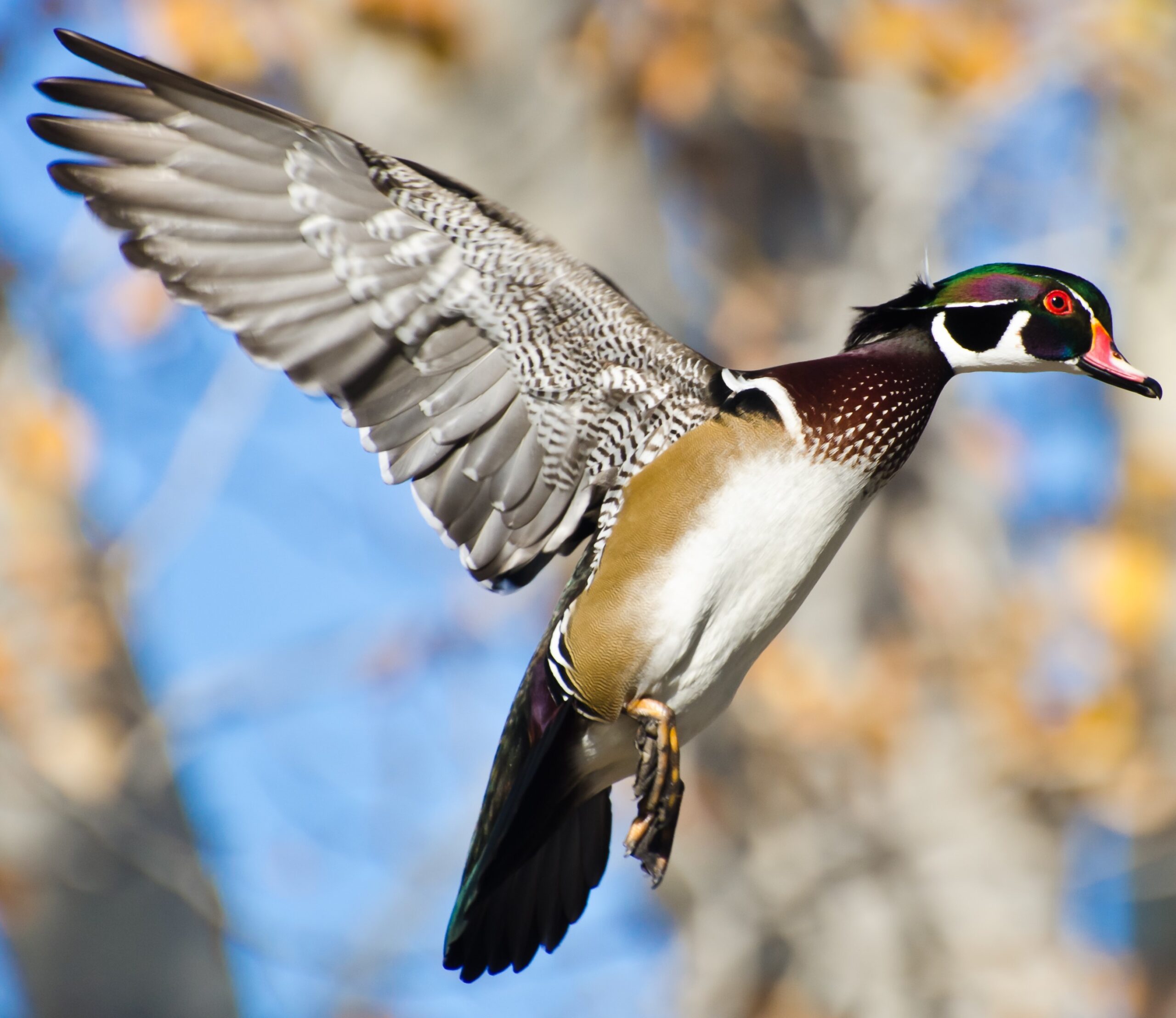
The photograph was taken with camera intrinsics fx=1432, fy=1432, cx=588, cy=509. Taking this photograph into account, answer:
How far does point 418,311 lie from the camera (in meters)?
1.91

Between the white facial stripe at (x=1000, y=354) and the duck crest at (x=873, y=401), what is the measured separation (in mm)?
15

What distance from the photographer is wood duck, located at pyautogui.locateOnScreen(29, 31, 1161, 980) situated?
172 centimetres

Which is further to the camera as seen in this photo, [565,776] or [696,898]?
[696,898]

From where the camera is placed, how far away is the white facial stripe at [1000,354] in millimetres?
1701

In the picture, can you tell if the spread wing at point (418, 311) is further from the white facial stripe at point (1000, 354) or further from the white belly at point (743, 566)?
the white facial stripe at point (1000, 354)

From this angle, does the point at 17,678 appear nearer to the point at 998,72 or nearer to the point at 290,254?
the point at 290,254

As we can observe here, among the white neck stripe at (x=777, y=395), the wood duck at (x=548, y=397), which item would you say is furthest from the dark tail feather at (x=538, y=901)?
the white neck stripe at (x=777, y=395)

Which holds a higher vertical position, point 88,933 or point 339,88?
point 339,88

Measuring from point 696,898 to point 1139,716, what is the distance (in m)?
1.40

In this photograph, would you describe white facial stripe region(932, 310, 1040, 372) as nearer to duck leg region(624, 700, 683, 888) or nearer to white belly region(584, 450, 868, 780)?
white belly region(584, 450, 868, 780)

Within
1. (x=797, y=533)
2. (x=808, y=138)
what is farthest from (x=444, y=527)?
(x=808, y=138)

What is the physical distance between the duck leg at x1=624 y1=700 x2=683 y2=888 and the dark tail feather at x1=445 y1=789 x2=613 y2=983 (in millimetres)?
272

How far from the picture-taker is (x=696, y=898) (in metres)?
4.18

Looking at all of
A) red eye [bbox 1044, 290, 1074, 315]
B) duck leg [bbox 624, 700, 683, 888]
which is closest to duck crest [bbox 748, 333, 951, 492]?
red eye [bbox 1044, 290, 1074, 315]
